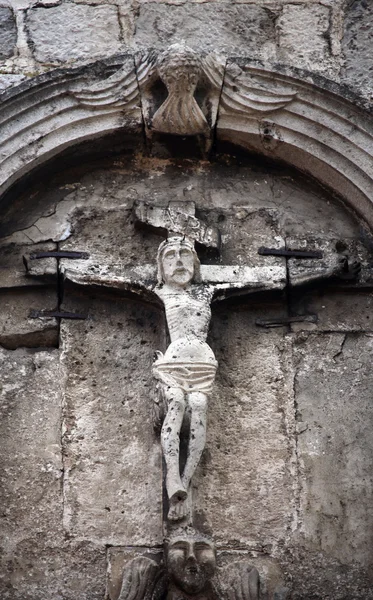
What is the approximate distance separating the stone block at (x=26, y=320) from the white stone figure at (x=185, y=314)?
0.64ft

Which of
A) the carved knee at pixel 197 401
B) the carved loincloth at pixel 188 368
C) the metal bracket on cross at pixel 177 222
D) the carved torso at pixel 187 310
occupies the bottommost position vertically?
the carved knee at pixel 197 401

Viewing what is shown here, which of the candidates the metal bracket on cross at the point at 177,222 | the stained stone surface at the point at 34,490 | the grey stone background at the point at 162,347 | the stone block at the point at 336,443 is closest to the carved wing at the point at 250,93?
the grey stone background at the point at 162,347

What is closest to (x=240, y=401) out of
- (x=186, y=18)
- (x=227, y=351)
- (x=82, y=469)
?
(x=227, y=351)

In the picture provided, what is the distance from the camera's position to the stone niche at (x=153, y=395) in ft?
22.6

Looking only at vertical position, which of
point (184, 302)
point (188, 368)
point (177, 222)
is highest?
point (177, 222)

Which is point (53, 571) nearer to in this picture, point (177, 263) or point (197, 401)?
point (197, 401)

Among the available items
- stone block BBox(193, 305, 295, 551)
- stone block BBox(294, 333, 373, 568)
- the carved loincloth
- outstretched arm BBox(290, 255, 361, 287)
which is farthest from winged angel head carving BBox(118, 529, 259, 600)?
outstretched arm BBox(290, 255, 361, 287)

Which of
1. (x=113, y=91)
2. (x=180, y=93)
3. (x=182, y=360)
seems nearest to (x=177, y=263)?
(x=182, y=360)

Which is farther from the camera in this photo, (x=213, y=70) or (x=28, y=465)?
(x=213, y=70)

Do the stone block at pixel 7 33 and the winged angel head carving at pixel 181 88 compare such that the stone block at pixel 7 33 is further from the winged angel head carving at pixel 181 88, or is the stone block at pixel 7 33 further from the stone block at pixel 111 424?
the stone block at pixel 111 424

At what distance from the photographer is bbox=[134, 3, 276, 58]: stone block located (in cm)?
790

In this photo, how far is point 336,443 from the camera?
23.3 feet

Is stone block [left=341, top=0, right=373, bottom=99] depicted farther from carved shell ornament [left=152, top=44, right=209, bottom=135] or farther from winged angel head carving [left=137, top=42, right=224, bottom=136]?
carved shell ornament [left=152, top=44, right=209, bottom=135]

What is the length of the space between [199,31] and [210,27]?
63mm
